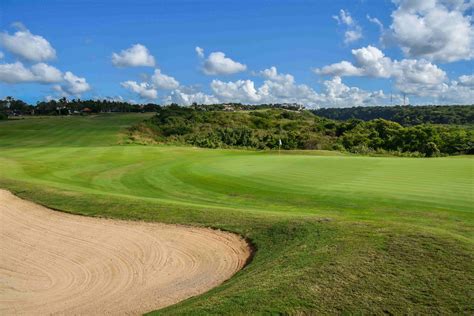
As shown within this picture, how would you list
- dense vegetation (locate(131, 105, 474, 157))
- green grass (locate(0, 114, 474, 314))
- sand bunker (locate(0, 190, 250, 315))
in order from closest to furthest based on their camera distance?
green grass (locate(0, 114, 474, 314)) < sand bunker (locate(0, 190, 250, 315)) < dense vegetation (locate(131, 105, 474, 157))

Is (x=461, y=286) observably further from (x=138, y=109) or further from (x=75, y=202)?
(x=138, y=109)

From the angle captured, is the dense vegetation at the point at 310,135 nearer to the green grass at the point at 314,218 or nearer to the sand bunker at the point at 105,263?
the green grass at the point at 314,218

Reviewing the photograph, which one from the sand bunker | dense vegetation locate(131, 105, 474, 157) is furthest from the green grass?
dense vegetation locate(131, 105, 474, 157)

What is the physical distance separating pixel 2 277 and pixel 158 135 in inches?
2935

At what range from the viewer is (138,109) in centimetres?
15562

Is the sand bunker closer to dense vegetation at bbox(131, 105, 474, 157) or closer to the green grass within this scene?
the green grass

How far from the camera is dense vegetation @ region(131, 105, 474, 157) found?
69.1 meters

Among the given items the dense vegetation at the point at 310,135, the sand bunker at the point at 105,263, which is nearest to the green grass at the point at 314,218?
the sand bunker at the point at 105,263

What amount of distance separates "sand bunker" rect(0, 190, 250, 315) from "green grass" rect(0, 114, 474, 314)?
79cm

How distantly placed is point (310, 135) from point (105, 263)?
7789 centimetres

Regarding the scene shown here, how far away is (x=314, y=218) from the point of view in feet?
38.1

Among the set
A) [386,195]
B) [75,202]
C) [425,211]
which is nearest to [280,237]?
[425,211]

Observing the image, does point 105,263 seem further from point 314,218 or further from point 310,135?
point 310,135

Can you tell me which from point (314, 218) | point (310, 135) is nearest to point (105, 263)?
point (314, 218)
